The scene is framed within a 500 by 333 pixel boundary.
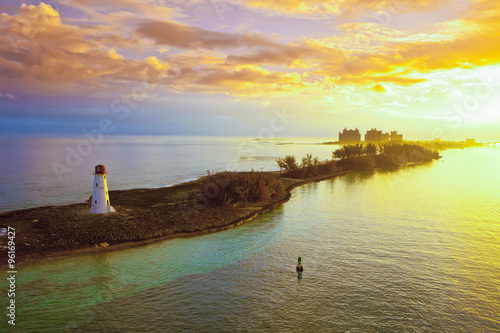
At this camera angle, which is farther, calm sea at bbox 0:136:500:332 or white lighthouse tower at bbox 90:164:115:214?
white lighthouse tower at bbox 90:164:115:214

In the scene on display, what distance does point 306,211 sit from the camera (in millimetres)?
30297

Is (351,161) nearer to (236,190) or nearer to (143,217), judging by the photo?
(236,190)

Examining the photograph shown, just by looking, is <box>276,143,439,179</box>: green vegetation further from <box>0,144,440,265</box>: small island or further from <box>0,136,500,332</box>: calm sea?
<box>0,136,500,332</box>: calm sea

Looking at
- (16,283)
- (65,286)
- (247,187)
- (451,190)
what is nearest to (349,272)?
Answer: (65,286)

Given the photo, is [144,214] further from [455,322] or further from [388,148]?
[388,148]

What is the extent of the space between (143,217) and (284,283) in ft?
45.0

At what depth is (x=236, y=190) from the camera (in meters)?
31.0

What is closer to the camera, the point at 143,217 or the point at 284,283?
the point at 284,283

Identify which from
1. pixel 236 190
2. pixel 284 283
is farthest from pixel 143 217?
pixel 284 283

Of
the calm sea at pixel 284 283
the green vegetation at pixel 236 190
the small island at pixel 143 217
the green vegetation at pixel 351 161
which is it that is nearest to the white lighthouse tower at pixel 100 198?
the small island at pixel 143 217

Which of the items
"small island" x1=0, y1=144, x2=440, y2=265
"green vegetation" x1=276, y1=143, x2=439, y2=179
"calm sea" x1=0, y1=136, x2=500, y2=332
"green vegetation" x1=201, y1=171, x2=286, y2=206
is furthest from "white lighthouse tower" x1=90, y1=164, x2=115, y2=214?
"green vegetation" x1=276, y1=143, x2=439, y2=179

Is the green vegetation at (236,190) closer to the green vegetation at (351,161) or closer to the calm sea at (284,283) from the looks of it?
the calm sea at (284,283)

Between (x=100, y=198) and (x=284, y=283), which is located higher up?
(x=100, y=198)

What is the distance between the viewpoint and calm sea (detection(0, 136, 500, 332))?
11.6m
